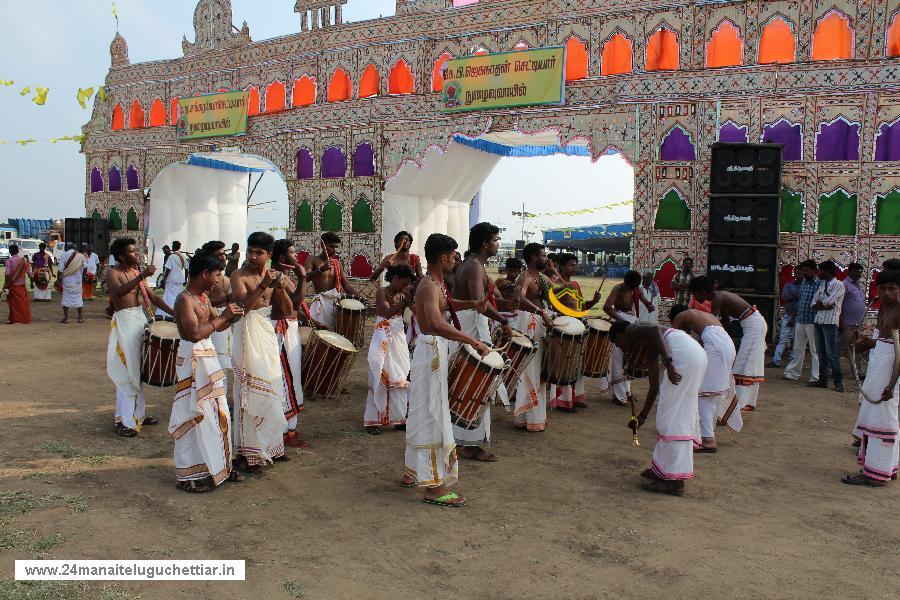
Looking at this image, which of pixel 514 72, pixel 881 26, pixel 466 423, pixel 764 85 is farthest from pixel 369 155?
pixel 466 423

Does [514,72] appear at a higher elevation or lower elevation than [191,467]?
higher

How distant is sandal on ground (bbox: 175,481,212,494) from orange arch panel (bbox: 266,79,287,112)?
42.9 feet

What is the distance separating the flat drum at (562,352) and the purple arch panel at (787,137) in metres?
6.84

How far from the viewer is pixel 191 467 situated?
4781 mm

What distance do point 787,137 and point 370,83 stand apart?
8.29m

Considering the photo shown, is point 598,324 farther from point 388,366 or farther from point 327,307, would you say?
point 327,307

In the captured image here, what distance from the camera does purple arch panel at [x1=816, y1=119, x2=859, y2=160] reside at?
11.2 m

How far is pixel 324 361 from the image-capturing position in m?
6.54

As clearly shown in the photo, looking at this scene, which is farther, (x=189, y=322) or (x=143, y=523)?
(x=189, y=322)

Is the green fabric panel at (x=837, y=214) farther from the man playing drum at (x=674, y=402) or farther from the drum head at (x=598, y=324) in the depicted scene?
the man playing drum at (x=674, y=402)

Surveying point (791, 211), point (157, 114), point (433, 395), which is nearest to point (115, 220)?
point (157, 114)

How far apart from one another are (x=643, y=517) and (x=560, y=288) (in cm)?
351

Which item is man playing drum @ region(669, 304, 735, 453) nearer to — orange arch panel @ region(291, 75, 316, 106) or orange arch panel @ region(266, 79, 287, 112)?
orange arch panel @ region(291, 75, 316, 106)

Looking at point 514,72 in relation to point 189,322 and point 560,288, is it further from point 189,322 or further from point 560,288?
point 189,322
